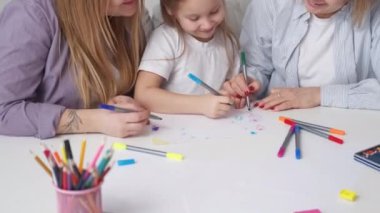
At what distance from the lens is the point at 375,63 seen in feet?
3.84

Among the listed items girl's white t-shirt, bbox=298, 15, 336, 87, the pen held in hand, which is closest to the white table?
the pen held in hand

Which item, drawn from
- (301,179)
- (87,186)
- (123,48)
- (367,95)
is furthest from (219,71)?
(87,186)

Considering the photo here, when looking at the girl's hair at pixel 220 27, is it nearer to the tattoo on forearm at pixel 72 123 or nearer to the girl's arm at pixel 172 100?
the girl's arm at pixel 172 100

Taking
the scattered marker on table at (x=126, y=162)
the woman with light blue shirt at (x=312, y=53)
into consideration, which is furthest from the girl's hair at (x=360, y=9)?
the scattered marker on table at (x=126, y=162)

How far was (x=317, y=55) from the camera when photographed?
3.96ft

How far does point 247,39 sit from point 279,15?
123 mm

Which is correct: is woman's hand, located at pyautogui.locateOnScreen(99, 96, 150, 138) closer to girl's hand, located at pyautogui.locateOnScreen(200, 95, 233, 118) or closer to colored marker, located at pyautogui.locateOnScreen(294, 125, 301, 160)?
girl's hand, located at pyautogui.locateOnScreen(200, 95, 233, 118)

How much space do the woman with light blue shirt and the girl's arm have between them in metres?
0.11

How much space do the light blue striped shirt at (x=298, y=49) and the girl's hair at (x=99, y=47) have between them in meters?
0.35

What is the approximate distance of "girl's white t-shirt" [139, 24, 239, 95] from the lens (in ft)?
3.63

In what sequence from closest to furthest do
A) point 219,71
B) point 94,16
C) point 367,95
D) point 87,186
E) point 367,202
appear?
point 87,186 → point 367,202 → point 94,16 → point 367,95 → point 219,71

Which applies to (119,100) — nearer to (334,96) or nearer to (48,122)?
(48,122)

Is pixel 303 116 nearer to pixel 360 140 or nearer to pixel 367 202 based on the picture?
pixel 360 140

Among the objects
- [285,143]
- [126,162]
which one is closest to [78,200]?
[126,162]
